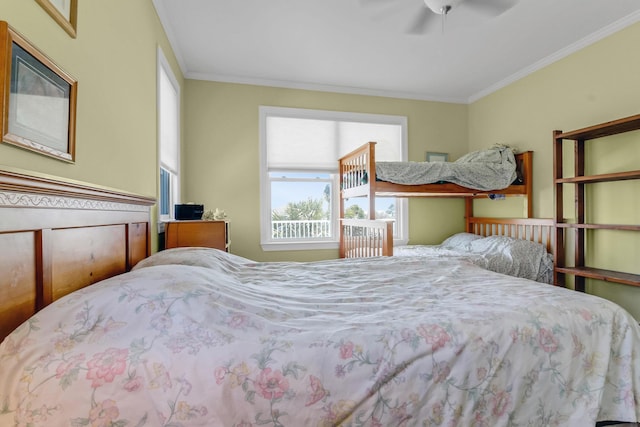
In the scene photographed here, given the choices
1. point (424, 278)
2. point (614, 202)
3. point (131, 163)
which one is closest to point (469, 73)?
point (614, 202)

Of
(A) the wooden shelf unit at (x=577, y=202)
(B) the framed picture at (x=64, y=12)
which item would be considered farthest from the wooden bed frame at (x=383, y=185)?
(B) the framed picture at (x=64, y=12)

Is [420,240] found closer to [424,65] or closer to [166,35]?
[424,65]

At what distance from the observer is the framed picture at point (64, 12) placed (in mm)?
1059

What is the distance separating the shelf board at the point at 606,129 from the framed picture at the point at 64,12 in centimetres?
325

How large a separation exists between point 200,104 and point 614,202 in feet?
13.2

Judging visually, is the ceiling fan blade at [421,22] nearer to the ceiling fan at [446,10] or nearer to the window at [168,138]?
the ceiling fan at [446,10]

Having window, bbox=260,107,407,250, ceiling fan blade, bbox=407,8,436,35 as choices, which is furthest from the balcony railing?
ceiling fan blade, bbox=407,8,436,35

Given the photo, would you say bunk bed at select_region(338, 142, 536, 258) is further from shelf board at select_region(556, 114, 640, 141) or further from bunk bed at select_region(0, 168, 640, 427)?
bunk bed at select_region(0, 168, 640, 427)

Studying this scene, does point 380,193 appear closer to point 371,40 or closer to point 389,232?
point 389,232

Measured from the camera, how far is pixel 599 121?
2736 mm

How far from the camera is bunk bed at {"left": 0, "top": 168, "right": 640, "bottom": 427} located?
0.75 meters

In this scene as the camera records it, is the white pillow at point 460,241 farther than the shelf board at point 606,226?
Yes

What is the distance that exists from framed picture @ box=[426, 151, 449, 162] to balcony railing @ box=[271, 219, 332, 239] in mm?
1603

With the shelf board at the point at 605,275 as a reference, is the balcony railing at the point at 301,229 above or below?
above
